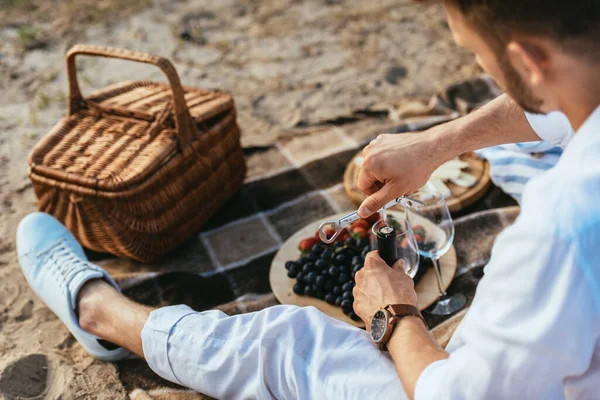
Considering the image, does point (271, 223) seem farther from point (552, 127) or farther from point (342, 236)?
point (552, 127)

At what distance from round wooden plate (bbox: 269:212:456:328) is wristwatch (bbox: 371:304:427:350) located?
0.39 m

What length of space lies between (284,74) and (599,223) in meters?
2.82

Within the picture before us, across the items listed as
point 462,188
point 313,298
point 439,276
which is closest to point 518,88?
point 439,276

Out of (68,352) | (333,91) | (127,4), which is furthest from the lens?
(127,4)

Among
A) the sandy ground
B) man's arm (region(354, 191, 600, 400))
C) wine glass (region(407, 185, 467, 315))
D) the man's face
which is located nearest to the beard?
the man's face

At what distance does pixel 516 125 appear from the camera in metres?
1.63

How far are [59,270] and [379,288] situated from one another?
3.34ft

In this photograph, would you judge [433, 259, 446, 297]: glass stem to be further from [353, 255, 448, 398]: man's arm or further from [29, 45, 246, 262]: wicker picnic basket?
[29, 45, 246, 262]: wicker picnic basket

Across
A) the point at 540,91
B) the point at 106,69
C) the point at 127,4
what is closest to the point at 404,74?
the point at 106,69

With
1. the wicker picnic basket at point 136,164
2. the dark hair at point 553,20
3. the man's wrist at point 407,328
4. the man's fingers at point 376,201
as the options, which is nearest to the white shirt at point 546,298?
the dark hair at point 553,20

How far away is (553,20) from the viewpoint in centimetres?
85

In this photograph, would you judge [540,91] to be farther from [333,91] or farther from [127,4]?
[127,4]

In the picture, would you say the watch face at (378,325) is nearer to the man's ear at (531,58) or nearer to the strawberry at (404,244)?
the strawberry at (404,244)

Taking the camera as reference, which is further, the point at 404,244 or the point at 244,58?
the point at 244,58
